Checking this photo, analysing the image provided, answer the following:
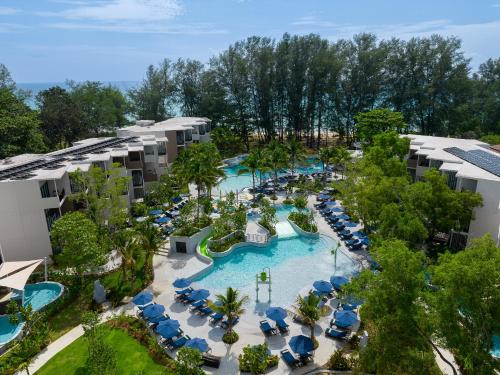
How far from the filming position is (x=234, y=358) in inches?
816

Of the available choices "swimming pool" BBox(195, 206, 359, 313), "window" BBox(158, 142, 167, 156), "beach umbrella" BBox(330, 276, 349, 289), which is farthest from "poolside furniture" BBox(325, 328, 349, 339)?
"window" BBox(158, 142, 167, 156)

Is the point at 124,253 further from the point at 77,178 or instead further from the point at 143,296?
the point at 77,178

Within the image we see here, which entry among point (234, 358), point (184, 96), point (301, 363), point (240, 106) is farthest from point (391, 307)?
point (184, 96)

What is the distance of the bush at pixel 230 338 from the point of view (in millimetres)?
21964

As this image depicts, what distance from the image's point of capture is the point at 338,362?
1973cm

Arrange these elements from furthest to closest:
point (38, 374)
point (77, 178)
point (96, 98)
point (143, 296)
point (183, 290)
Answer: point (96, 98) → point (77, 178) → point (183, 290) → point (143, 296) → point (38, 374)

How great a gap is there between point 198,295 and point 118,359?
6555mm

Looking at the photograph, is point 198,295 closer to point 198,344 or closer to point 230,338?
point 230,338

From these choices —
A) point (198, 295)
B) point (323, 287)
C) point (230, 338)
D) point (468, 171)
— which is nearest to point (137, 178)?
point (198, 295)

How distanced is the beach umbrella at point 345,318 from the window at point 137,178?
30547 mm

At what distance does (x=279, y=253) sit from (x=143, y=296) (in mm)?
13849

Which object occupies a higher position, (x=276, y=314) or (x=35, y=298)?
(x=276, y=314)

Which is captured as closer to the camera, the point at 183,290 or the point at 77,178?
the point at 183,290

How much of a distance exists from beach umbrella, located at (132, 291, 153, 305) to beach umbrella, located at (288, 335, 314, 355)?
34.2 feet
